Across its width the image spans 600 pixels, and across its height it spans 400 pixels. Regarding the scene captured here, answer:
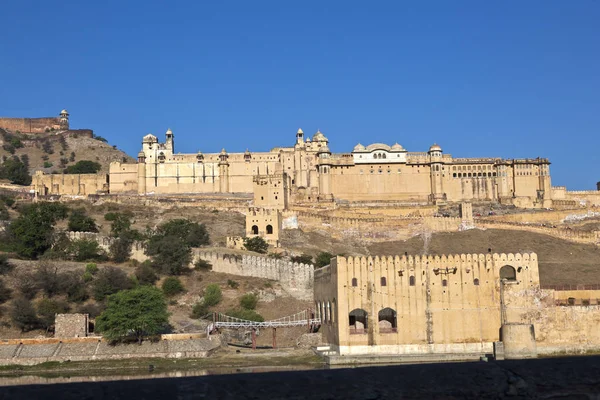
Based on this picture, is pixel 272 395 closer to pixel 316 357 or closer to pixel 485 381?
pixel 485 381

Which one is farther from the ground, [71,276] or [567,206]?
[567,206]

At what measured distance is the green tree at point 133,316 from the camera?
39312mm

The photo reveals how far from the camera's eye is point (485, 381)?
12.3 meters

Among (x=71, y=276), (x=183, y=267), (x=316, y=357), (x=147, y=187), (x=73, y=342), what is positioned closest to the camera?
(x=316, y=357)

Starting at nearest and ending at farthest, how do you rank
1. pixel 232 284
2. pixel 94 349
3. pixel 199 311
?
pixel 94 349
pixel 199 311
pixel 232 284

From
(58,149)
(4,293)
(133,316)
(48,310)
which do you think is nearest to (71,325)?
(133,316)

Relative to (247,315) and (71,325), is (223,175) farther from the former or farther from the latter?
(71,325)

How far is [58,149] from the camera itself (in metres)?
129

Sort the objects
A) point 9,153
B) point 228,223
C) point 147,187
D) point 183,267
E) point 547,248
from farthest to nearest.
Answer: point 9,153, point 147,187, point 228,223, point 547,248, point 183,267

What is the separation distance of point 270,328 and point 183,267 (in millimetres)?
13661

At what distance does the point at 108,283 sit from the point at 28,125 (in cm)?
9602

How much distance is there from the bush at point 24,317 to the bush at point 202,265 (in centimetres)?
1399

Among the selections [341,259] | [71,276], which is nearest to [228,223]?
[71,276]

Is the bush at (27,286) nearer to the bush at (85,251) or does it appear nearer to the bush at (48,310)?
the bush at (48,310)
